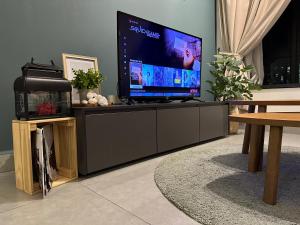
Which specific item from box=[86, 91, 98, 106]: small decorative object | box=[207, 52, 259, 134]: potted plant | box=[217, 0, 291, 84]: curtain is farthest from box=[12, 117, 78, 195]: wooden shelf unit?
box=[217, 0, 291, 84]: curtain

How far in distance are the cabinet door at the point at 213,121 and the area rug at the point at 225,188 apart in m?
0.54

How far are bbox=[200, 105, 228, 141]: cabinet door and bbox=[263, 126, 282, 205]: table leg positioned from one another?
4.77 feet

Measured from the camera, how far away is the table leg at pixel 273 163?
3.72 feet

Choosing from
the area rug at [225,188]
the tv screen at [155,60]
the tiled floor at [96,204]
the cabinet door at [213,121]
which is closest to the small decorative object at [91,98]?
the tv screen at [155,60]

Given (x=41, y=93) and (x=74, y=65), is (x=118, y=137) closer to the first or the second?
(x=41, y=93)

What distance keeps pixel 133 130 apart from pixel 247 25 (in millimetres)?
2700

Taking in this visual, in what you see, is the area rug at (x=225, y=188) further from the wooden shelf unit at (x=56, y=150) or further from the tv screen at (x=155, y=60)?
the tv screen at (x=155, y=60)

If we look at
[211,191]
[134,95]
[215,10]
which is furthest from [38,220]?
[215,10]

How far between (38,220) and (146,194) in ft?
1.77

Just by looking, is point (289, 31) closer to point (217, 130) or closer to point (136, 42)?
point (217, 130)

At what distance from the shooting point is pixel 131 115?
6.07ft

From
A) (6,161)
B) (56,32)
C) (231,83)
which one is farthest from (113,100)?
(231,83)

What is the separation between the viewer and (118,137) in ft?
5.76

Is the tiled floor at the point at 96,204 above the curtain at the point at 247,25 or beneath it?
beneath
